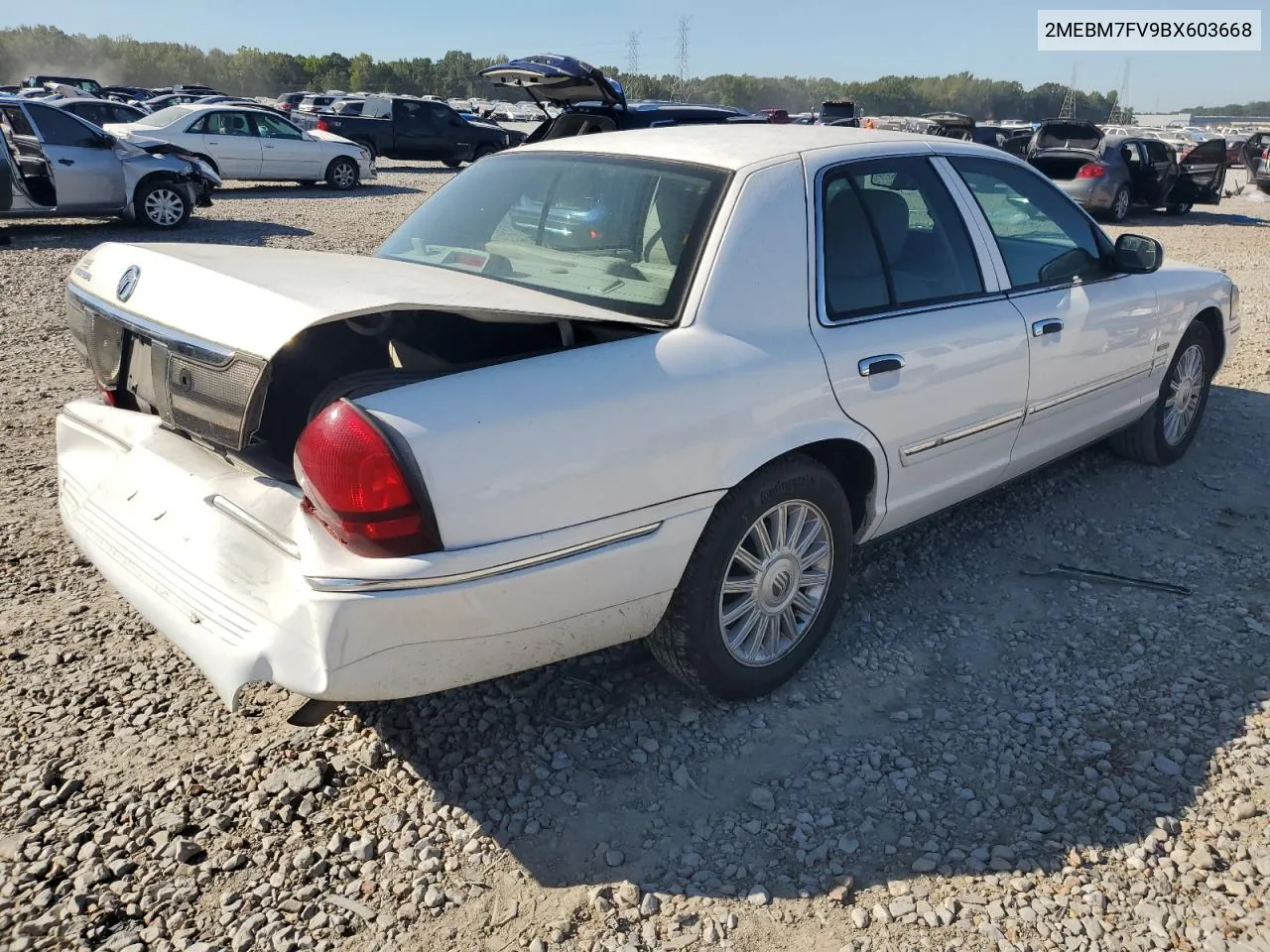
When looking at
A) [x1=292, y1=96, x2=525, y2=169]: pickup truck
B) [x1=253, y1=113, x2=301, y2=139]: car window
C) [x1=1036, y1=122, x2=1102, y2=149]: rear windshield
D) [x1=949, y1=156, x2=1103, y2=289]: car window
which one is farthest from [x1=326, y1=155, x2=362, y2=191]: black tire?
[x1=949, y1=156, x2=1103, y2=289]: car window

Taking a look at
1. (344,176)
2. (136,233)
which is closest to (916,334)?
(136,233)

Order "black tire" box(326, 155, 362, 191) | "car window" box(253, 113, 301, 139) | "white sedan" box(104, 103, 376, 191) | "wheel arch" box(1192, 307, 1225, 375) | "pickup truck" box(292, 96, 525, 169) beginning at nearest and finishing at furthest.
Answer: "wheel arch" box(1192, 307, 1225, 375) → "white sedan" box(104, 103, 376, 191) → "car window" box(253, 113, 301, 139) → "black tire" box(326, 155, 362, 191) → "pickup truck" box(292, 96, 525, 169)

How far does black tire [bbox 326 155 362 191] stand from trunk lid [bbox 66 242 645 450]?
16713mm

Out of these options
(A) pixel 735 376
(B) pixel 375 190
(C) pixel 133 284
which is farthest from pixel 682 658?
(B) pixel 375 190

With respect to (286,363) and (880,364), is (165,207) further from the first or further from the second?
(880,364)

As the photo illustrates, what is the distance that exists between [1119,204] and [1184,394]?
1287 centimetres

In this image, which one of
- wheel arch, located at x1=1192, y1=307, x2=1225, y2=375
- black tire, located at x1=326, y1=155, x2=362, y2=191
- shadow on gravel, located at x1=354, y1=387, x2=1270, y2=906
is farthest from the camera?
black tire, located at x1=326, y1=155, x2=362, y2=191

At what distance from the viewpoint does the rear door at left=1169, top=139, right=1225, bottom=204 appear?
17.7 meters

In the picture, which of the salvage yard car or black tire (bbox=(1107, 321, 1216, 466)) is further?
the salvage yard car

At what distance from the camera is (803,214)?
3.15 metres

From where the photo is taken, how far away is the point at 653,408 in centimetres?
261

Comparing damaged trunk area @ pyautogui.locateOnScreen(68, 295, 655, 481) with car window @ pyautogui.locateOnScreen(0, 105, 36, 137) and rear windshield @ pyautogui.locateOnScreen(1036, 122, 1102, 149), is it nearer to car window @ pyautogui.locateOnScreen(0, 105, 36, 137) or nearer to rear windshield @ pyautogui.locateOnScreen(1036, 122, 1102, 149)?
car window @ pyautogui.locateOnScreen(0, 105, 36, 137)

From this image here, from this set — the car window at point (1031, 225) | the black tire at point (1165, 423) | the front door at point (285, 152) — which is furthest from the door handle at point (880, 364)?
the front door at point (285, 152)

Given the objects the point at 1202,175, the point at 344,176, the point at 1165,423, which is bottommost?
the point at 1165,423
